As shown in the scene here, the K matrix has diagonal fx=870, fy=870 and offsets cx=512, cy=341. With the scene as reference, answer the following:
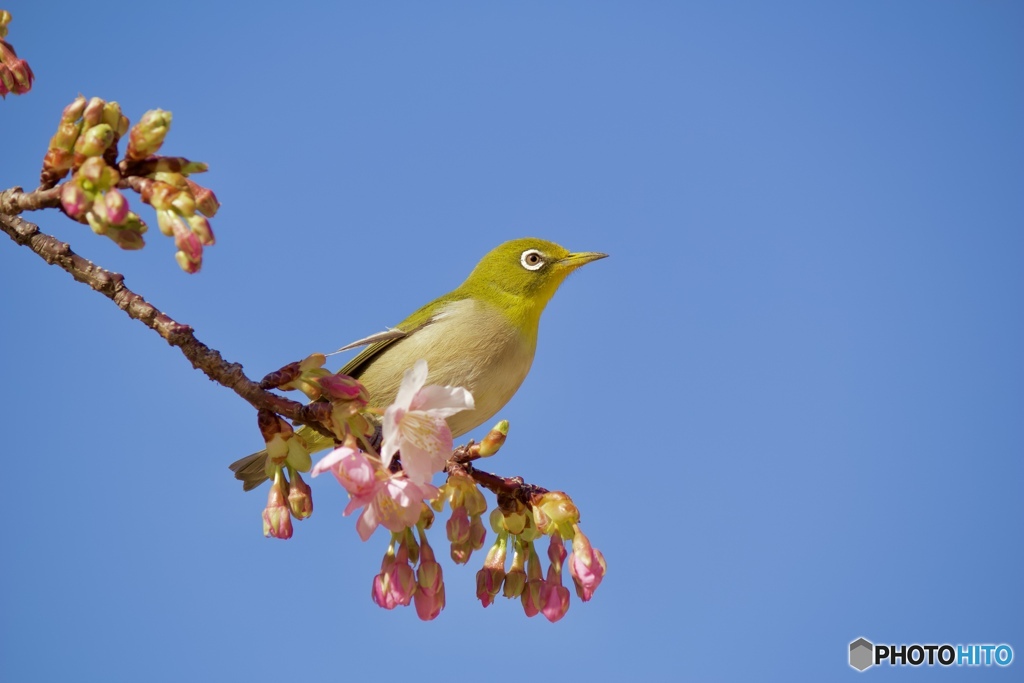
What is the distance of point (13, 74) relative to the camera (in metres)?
3.54

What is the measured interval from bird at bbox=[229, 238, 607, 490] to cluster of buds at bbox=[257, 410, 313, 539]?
240 centimetres

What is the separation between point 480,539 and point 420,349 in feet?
8.53

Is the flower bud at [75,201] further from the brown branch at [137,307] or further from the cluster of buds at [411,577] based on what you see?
the cluster of buds at [411,577]

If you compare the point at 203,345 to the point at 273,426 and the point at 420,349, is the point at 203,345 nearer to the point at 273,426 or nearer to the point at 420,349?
the point at 273,426

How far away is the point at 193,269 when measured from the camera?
2279mm

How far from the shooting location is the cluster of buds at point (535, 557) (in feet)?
11.4

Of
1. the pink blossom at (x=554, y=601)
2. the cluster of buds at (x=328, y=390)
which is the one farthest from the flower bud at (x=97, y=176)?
the pink blossom at (x=554, y=601)

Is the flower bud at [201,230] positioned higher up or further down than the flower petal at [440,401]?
higher up

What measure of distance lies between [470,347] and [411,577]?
2.82 meters

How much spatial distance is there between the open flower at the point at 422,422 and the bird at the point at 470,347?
2401 millimetres

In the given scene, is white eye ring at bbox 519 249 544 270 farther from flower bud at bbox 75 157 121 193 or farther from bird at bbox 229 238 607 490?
flower bud at bbox 75 157 121 193

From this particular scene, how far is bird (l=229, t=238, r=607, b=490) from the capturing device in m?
5.83


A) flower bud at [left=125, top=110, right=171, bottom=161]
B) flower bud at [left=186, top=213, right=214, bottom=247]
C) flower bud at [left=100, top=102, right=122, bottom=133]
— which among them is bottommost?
flower bud at [left=186, top=213, right=214, bottom=247]

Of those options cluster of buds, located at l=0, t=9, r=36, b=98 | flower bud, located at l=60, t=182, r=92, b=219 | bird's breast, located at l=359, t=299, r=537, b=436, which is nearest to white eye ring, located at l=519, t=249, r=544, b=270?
bird's breast, located at l=359, t=299, r=537, b=436
